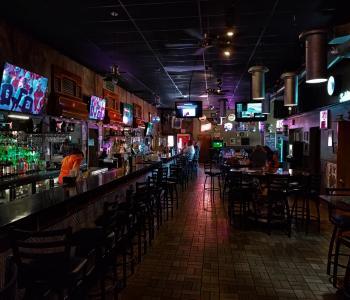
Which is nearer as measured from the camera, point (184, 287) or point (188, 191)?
point (184, 287)

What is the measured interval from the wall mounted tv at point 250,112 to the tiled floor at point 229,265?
18.6 feet

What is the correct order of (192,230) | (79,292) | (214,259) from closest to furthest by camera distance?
(79,292), (214,259), (192,230)

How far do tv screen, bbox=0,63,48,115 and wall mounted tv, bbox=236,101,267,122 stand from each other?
7.16m

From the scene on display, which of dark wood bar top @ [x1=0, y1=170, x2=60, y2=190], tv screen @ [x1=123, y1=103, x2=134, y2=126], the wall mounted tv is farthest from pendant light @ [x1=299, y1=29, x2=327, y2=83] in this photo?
tv screen @ [x1=123, y1=103, x2=134, y2=126]

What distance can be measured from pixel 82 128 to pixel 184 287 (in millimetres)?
5795

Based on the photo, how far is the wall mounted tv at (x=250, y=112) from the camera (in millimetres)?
11071

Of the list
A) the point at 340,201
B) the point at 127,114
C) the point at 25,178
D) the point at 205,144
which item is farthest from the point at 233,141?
the point at 340,201

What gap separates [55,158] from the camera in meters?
6.86

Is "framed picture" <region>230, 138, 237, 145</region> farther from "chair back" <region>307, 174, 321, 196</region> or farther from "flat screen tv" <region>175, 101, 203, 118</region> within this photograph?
"chair back" <region>307, 174, 321, 196</region>

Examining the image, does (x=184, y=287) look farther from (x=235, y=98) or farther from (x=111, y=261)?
(x=235, y=98)

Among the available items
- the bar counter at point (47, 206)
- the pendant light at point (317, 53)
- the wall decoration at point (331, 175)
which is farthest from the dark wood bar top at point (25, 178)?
the wall decoration at point (331, 175)

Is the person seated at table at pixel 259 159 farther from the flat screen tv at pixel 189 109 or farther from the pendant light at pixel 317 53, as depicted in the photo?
the pendant light at pixel 317 53

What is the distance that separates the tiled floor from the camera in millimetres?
3471

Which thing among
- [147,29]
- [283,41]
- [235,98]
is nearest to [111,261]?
[147,29]
